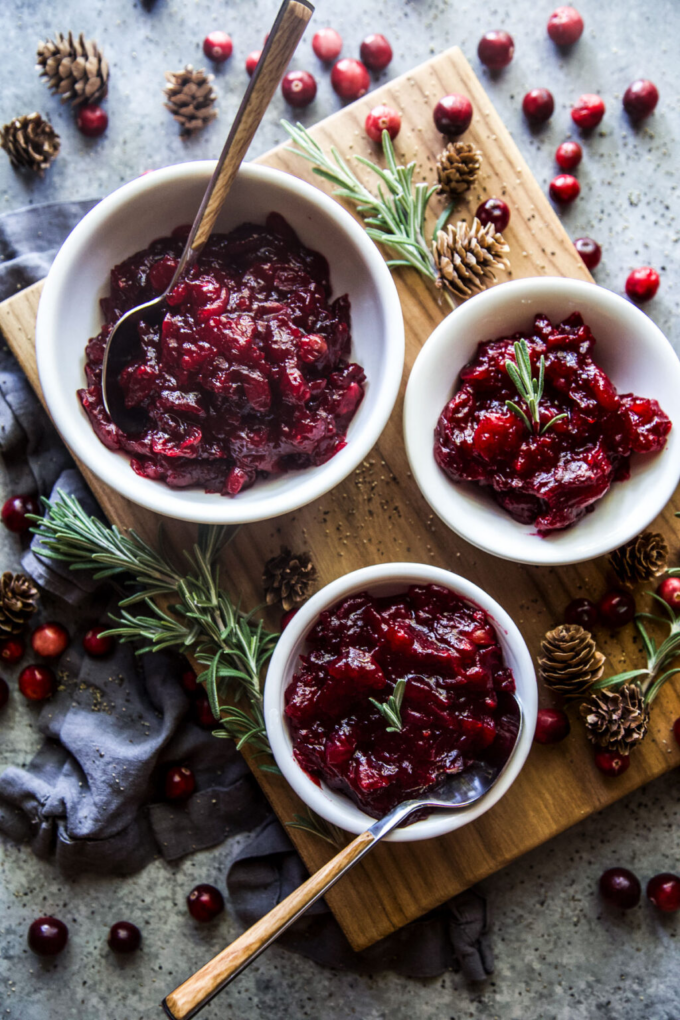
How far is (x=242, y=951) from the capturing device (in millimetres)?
1358

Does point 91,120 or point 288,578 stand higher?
point 91,120

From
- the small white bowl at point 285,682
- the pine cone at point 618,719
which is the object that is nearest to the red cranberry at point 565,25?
the small white bowl at point 285,682

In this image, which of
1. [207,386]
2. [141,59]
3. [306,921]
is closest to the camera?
[207,386]

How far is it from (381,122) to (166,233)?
0.58 meters

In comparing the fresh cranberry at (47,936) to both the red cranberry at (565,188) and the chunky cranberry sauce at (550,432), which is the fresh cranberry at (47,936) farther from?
the red cranberry at (565,188)

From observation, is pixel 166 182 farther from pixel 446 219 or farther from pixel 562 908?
pixel 562 908

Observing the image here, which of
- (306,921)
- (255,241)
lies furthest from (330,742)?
(255,241)

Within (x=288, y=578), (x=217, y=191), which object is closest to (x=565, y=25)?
(x=217, y=191)

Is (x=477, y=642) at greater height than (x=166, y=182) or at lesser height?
lesser

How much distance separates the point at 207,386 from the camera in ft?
4.72

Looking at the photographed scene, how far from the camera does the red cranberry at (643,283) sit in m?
2.01

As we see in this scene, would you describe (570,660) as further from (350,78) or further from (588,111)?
(350,78)

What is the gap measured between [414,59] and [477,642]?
1.60m

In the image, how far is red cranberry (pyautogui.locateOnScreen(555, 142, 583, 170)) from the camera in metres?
2.05
